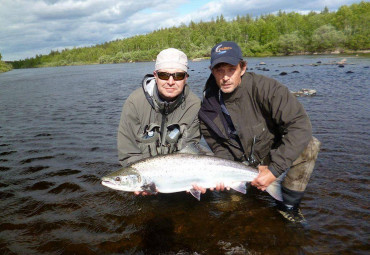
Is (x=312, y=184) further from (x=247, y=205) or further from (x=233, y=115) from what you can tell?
(x=233, y=115)

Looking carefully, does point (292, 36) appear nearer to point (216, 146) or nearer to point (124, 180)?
point (216, 146)

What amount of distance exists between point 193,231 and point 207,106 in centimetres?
187

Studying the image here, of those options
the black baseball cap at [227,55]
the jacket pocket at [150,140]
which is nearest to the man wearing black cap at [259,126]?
the black baseball cap at [227,55]

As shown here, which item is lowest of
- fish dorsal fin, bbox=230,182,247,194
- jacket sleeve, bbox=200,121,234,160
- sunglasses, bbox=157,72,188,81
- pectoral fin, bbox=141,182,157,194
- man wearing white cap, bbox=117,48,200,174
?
fish dorsal fin, bbox=230,182,247,194

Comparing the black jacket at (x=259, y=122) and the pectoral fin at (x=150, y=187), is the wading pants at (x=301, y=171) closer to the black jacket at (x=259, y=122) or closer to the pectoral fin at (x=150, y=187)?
the black jacket at (x=259, y=122)

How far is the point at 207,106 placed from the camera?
4211 mm

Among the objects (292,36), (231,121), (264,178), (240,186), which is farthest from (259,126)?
(292,36)

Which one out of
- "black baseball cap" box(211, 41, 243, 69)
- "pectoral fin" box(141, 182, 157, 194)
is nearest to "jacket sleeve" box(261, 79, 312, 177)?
"black baseball cap" box(211, 41, 243, 69)

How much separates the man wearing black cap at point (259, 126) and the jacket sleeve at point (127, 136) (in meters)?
1.11

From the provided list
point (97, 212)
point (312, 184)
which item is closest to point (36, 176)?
point (97, 212)

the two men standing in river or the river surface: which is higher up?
the two men standing in river

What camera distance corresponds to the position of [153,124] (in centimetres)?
431

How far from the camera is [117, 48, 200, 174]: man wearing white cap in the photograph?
4035mm

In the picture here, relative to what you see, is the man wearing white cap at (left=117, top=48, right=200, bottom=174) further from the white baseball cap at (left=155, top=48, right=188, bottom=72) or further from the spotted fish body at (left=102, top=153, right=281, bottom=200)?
the spotted fish body at (left=102, top=153, right=281, bottom=200)
